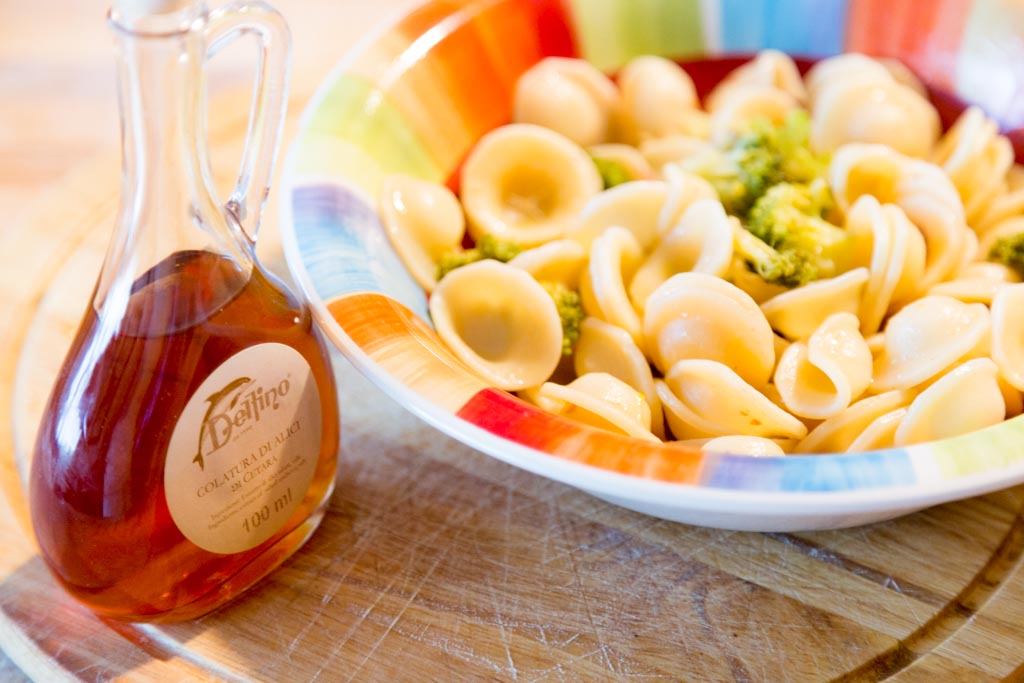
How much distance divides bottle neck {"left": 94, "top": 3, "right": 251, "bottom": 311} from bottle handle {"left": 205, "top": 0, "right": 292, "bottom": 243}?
4 centimetres

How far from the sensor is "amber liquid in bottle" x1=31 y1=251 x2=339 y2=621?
34.6 inches

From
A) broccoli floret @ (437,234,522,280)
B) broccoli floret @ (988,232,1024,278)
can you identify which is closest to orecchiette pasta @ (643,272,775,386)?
broccoli floret @ (437,234,522,280)

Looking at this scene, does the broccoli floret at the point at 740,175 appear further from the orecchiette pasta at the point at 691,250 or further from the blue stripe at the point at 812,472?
the blue stripe at the point at 812,472

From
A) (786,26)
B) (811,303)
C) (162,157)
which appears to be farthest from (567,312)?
(786,26)

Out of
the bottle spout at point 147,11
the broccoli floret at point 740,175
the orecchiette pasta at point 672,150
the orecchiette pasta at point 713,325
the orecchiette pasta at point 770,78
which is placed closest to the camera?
the bottle spout at point 147,11

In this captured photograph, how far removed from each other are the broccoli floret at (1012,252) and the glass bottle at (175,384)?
0.91 metres

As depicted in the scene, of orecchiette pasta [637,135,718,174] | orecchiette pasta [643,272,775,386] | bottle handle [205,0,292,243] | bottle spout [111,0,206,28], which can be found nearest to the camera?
bottle spout [111,0,206,28]

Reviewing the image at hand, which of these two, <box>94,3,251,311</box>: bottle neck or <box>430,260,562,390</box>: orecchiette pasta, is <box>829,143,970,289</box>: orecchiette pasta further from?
<box>94,3,251,311</box>: bottle neck

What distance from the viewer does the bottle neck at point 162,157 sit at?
2.55 ft

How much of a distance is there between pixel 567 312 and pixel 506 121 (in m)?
0.51

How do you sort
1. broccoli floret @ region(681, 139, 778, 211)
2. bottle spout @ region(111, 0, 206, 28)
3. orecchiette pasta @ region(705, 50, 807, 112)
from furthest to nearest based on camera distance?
orecchiette pasta @ region(705, 50, 807, 112)
broccoli floret @ region(681, 139, 778, 211)
bottle spout @ region(111, 0, 206, 28)

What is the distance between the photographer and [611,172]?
1.40 metres

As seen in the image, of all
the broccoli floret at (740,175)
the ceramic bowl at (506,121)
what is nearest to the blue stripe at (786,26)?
the ceramic bowl at (506,121)

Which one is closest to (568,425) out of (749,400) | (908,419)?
(749,400)
